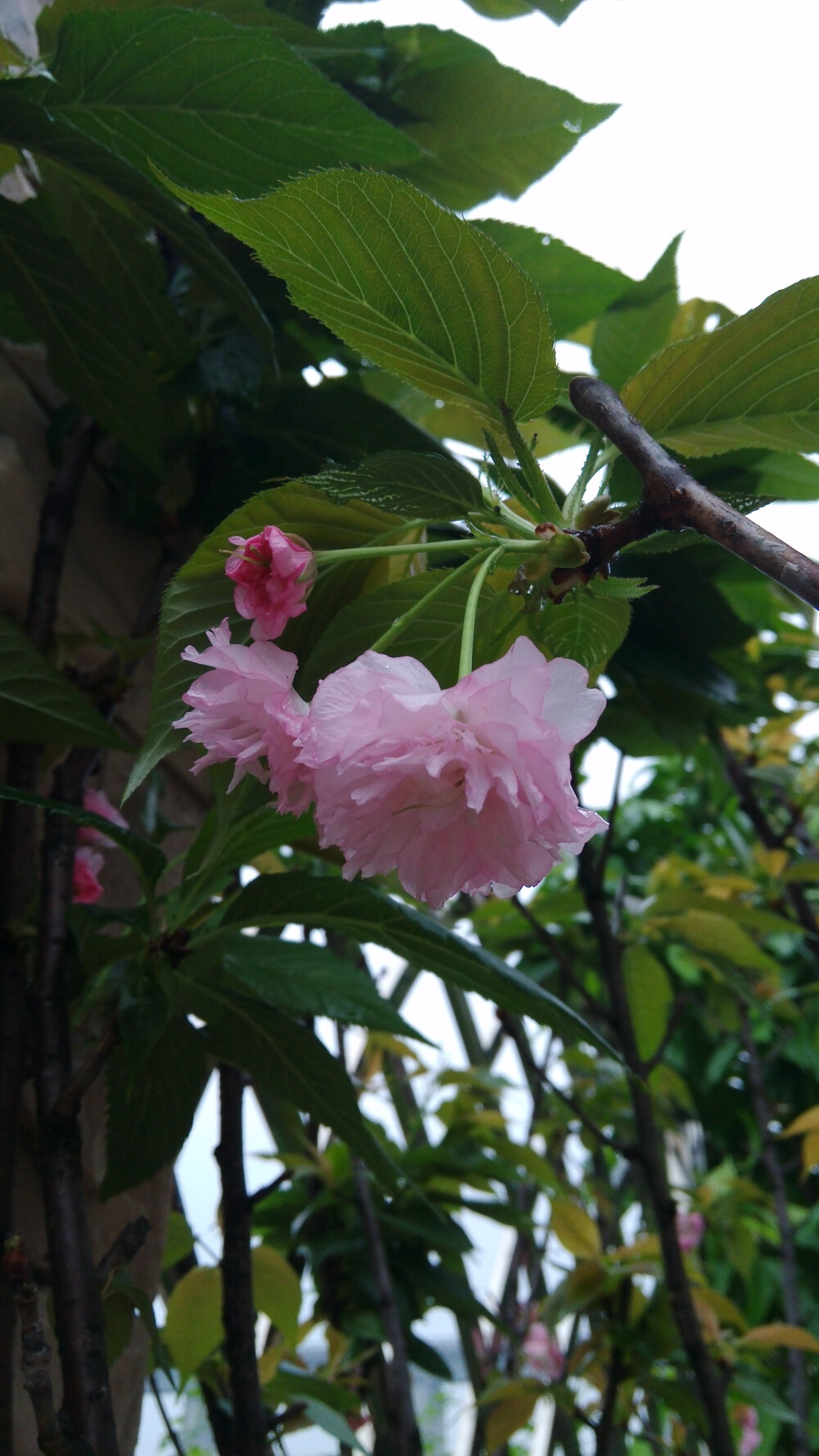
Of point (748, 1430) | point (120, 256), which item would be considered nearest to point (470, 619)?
point (120, 256)

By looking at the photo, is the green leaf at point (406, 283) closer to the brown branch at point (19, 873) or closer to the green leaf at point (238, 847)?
the green leaf at point (238, 847)

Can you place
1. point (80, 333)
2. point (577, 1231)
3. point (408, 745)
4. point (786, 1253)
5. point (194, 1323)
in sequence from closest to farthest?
1. point (408, 745)
2. point (80, 333)
3. point (194, 1323)
4. point (577, 1231)
5. point (786, 1253)

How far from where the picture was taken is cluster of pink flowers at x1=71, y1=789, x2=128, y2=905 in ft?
1.82

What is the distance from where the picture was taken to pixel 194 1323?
25.3 inches

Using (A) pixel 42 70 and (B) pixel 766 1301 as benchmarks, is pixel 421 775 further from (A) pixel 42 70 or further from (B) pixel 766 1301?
(B) pixel 766 1301

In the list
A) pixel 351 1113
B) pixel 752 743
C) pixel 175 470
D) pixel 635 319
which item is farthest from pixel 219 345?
pixel 752 743

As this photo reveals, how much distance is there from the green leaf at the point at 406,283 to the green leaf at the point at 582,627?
62mm

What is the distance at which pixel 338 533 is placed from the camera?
34 cm

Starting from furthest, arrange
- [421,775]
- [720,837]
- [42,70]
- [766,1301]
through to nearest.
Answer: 1. [720,837]
2. [766,1301]
3. [42,70]
4. [421,775]

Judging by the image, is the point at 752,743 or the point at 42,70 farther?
the point at 752,743

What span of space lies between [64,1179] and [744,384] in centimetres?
39

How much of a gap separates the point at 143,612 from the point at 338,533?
1.05 feet

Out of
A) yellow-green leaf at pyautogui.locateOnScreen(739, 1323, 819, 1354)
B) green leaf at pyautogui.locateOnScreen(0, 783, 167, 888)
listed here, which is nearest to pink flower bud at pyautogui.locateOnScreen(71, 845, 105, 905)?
green leaf at pyautogui.locateOnScreen(0, 783, 167, 888)

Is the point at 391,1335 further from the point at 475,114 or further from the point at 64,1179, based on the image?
the point at 475,114
